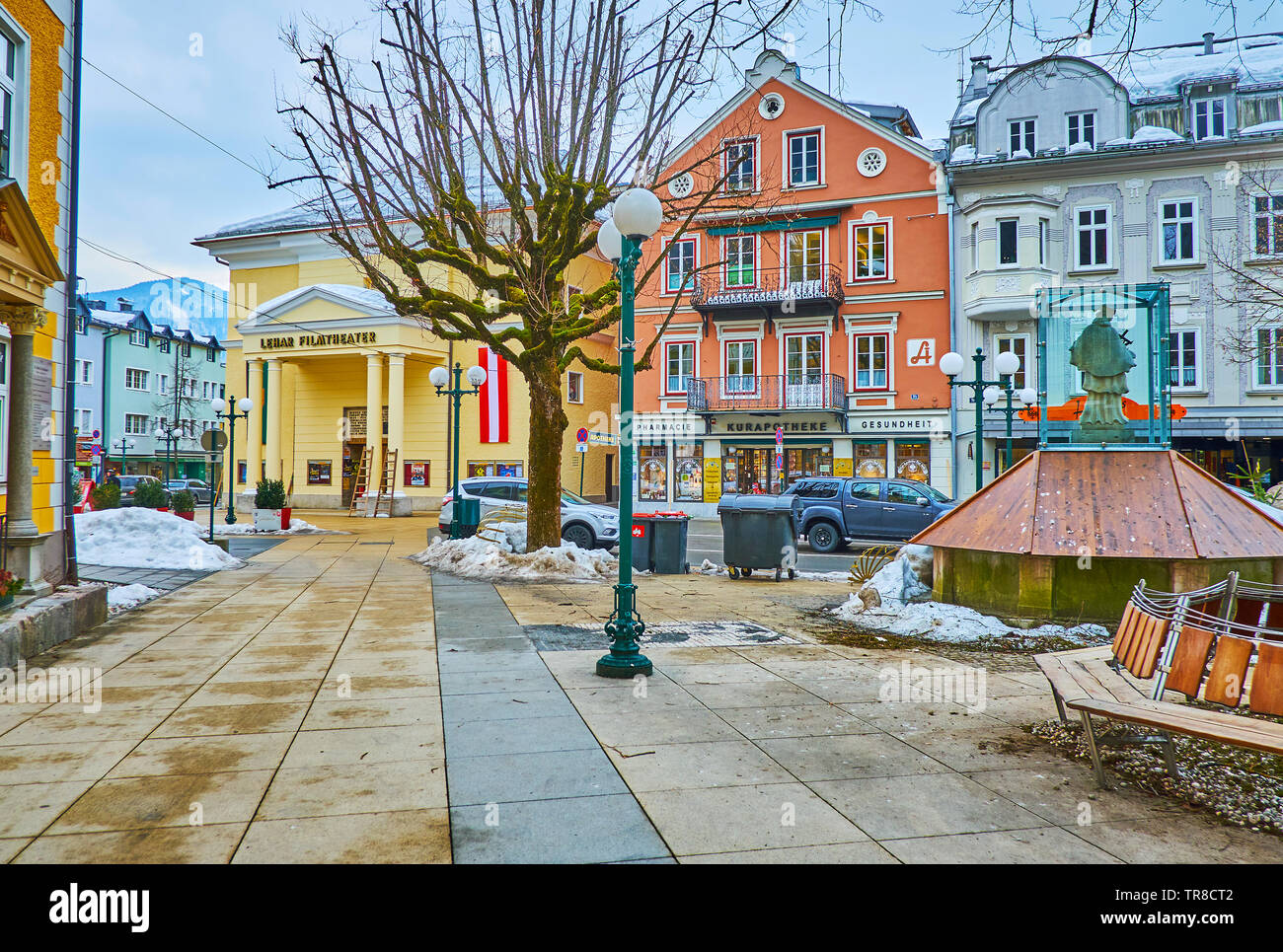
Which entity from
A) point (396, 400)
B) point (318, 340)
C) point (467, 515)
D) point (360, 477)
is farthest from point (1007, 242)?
point (360, 477)

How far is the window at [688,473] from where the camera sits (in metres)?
32.2

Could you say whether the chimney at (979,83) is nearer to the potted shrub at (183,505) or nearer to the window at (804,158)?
the window at (804,158)

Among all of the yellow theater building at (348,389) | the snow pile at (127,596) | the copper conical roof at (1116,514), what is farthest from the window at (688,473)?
the snow pile at (127,596)

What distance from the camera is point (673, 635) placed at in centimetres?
816

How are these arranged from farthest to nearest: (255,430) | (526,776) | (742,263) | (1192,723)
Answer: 1. (255,430)
2. (742,263)
3. (526,776)
4. (1192,723)

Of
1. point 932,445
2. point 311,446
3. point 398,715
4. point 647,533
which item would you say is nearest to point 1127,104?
point 932,445

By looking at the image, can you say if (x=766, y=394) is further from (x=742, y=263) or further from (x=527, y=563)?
(x=527, y=563)

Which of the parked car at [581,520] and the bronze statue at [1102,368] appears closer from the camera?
the bronze statue at [1102,368]

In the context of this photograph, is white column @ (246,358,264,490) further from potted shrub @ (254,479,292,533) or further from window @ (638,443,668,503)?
window @ (638,443,668,503)

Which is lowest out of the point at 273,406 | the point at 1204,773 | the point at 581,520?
the point at 1204,773

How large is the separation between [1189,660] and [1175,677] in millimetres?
108

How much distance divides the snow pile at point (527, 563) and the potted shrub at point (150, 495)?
24.3 ft

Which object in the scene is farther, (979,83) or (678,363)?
(678,363)
